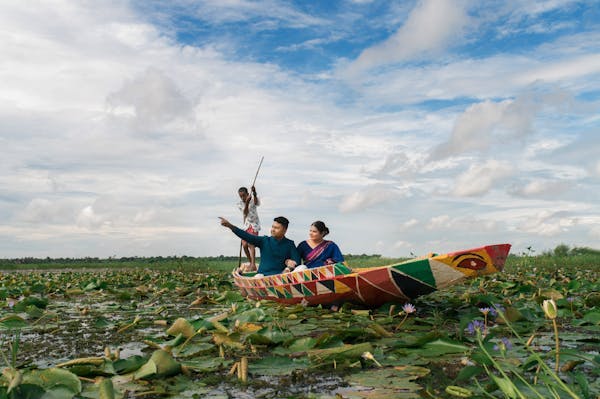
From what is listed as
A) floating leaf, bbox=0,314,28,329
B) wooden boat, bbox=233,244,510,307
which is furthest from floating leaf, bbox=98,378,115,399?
floating leaf, bbox=0,314,28,329

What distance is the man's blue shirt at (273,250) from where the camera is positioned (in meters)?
6.40

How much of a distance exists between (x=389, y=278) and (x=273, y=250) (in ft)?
7.08

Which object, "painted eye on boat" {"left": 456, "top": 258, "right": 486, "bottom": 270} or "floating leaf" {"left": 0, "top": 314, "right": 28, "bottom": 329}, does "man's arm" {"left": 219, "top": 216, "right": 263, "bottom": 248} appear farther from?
"painted eye on boat" {"left": 456, "top": 258, "right": 486, "bottom": 270}

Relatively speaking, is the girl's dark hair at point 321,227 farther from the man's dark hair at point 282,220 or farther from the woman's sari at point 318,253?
the man's dark hair at point 282,220

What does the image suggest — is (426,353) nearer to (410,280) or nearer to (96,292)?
(410,280)

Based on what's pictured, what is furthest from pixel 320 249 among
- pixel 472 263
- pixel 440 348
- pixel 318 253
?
pixel 440 348

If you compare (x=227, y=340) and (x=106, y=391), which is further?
(x=227, y=340)

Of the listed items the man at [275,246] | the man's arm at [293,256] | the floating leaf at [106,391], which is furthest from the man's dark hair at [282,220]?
the floating leaf at [106,391]

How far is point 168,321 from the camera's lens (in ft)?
16.6

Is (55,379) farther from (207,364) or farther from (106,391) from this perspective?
(207,364)

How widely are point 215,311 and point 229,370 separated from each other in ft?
10.5

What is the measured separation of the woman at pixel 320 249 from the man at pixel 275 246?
0.25m

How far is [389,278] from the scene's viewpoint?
4625mm

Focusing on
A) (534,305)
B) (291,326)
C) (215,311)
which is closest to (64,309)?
(215,311)
